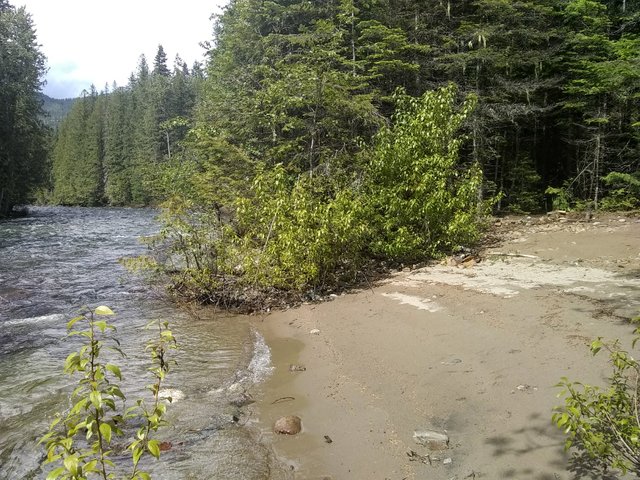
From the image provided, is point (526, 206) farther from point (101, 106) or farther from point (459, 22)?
point (101, 106)

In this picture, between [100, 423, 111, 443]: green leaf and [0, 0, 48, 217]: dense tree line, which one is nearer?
[100, 423, 111, 443]: green leaf

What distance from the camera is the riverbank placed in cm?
395

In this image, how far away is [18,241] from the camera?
20906 mm

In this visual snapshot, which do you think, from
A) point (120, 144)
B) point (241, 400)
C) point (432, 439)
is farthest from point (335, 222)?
point (120, 144)

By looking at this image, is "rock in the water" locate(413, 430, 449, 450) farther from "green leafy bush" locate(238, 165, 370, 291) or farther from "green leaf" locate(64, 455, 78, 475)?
"green leafy bush" locate(238, 165, 370, 291)

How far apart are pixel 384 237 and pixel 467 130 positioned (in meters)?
9.63

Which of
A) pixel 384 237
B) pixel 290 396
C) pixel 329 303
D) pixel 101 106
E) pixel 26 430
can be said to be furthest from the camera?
pixel 101 106

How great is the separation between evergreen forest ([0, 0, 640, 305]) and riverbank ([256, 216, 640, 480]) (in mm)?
1764

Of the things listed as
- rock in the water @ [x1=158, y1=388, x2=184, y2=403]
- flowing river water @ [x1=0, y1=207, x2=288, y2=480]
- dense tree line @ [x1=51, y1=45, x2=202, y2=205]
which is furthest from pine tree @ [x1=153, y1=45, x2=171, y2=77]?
rock in the water @ [x1=158, y1=388, x2=184, y2=403]

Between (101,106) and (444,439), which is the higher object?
(101,106)

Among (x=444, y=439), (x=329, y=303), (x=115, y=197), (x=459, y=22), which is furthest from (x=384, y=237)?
(x=115, y=197)

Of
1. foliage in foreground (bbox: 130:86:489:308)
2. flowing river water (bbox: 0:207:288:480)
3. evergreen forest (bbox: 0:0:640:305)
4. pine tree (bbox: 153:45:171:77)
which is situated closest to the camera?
flowing river water (bbox: 0:207:288:480)

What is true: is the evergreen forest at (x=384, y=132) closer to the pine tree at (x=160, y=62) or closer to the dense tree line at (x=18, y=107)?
the dense tree line at (x=18, y=107)

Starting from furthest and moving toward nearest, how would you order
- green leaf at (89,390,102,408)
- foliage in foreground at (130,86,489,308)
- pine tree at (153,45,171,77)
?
pine tree at (153,45,171,77) < foliage in foreground at (130,86,489,308) < green leaf at (89,390,102,408)
